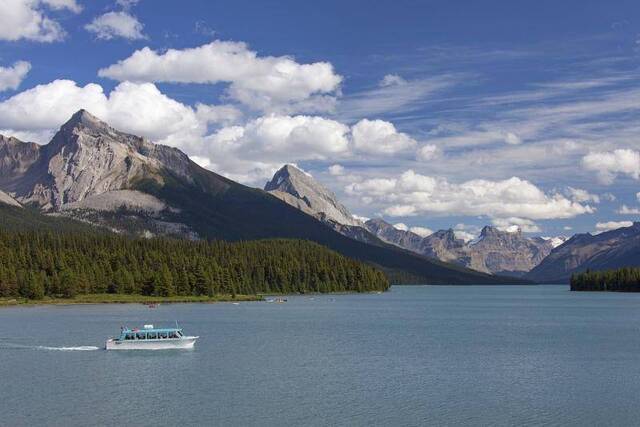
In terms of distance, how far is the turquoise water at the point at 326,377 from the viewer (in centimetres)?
6950

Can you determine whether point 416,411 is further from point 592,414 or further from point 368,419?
point 592,414

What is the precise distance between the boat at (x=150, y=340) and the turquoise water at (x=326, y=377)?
9.59 feet

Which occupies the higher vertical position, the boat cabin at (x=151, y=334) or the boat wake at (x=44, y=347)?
the boat cabin at (x=151, y=334)

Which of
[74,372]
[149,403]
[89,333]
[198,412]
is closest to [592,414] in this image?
[198,412]

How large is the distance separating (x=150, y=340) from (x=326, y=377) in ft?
137

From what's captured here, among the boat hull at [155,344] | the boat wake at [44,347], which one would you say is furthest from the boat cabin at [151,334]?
the boat wake at [44,347]

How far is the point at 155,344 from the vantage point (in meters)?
121

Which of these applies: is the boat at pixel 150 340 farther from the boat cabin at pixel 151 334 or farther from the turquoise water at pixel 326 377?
the turquoise water at pixel 326 377

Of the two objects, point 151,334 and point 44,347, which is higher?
point 151,334

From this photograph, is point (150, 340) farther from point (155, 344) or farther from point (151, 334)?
point (151, 334)

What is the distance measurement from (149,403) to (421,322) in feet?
371

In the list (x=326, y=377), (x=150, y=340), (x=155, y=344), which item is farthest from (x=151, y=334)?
(x=326, y=377)

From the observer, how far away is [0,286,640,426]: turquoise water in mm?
69500

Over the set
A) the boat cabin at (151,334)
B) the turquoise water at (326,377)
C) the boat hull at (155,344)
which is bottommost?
the turquoise water at (326,377)
